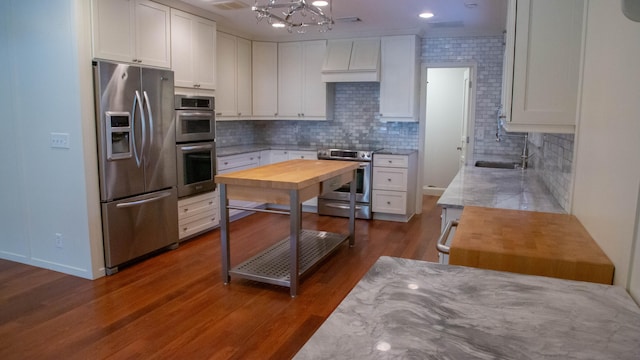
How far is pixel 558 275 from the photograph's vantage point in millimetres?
1511

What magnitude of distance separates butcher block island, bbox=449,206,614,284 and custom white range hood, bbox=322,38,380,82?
4.00 metres

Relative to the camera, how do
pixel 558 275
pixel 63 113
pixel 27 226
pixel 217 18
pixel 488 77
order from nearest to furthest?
1. pixel 558 275
2. pixel 63 113
3. pixel 27 226
4. pixel 217 18
5. pixel 488 77

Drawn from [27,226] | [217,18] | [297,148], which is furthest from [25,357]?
[297,148]

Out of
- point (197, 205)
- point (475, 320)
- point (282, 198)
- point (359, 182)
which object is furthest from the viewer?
point (359, 182)

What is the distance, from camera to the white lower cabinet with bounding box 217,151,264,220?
210 inches

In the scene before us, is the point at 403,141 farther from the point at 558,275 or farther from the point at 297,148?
the point at 558,275

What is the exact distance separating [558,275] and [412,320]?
786mm

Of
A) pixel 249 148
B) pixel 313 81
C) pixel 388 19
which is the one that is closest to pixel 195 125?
pixel 249 148

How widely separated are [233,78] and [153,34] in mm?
1804

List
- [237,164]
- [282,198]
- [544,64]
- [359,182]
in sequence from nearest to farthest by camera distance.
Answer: [544,64] → [282,198] → [237,164] → [359,182]

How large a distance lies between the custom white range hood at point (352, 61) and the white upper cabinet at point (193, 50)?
1.62 meters

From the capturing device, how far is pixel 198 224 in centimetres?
482

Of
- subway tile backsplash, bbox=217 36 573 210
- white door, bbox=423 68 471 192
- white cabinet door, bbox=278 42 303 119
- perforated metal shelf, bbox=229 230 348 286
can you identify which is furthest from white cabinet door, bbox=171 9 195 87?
white door, bbox=423 68 471 192

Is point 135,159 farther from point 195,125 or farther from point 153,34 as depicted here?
point 153,34
